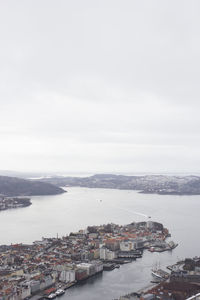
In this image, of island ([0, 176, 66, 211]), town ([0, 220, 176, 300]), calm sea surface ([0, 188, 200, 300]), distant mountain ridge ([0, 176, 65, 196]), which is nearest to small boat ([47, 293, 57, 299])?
town ([0, 220, 176, 300])

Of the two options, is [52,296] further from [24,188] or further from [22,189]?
[24,188]

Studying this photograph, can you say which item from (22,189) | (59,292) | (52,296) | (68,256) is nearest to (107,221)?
(68,256)

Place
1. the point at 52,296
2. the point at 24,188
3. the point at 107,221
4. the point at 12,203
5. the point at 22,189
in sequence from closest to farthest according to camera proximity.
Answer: the point at 52,296, the point at 107,221, the point at 12,203, the point at 22,189, the point at 24,188

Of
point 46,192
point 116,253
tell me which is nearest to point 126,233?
point 116,253

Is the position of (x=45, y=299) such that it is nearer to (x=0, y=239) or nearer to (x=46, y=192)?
(x=0, y=239)

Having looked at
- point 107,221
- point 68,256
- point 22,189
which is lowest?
point 68,256

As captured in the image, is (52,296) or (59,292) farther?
(59,292)

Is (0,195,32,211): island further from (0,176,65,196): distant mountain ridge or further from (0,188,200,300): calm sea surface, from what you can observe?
(0,176,65,196): distant mountain ridge
